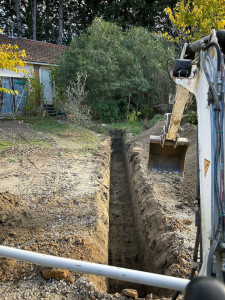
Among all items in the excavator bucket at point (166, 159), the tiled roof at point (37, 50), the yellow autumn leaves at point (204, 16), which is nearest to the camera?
the excavator bucket at point (166, 159)

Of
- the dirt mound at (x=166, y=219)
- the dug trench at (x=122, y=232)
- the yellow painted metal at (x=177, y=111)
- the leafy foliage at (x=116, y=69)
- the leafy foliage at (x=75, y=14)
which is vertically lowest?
the dug trench at (x=122, y=232)

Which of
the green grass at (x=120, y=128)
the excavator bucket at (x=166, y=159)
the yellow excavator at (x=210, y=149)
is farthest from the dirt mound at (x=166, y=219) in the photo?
the green grass at (x=120, y=128)

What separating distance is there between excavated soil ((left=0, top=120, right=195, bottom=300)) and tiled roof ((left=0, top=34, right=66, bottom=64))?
37.7ft

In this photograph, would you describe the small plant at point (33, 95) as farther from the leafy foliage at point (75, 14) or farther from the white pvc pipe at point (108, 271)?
the white pvc pipe at point (108, 271)

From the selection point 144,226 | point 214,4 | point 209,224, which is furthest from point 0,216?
point 214,4

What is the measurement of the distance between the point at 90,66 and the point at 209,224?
1648 cm

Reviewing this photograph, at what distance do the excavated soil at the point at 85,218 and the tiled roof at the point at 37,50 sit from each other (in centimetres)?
1150

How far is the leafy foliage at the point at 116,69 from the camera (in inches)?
712

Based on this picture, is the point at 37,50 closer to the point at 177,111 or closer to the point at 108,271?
the point at 177,111

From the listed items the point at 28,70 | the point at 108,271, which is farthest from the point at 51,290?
Result: the point at 28,70

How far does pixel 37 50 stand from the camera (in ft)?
76.8

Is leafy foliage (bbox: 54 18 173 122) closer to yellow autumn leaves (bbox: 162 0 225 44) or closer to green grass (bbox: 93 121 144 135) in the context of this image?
green grass (bbox: 93 121 144 135)

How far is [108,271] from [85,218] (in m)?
3.84

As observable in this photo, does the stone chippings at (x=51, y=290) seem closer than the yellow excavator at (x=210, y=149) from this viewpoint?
No
